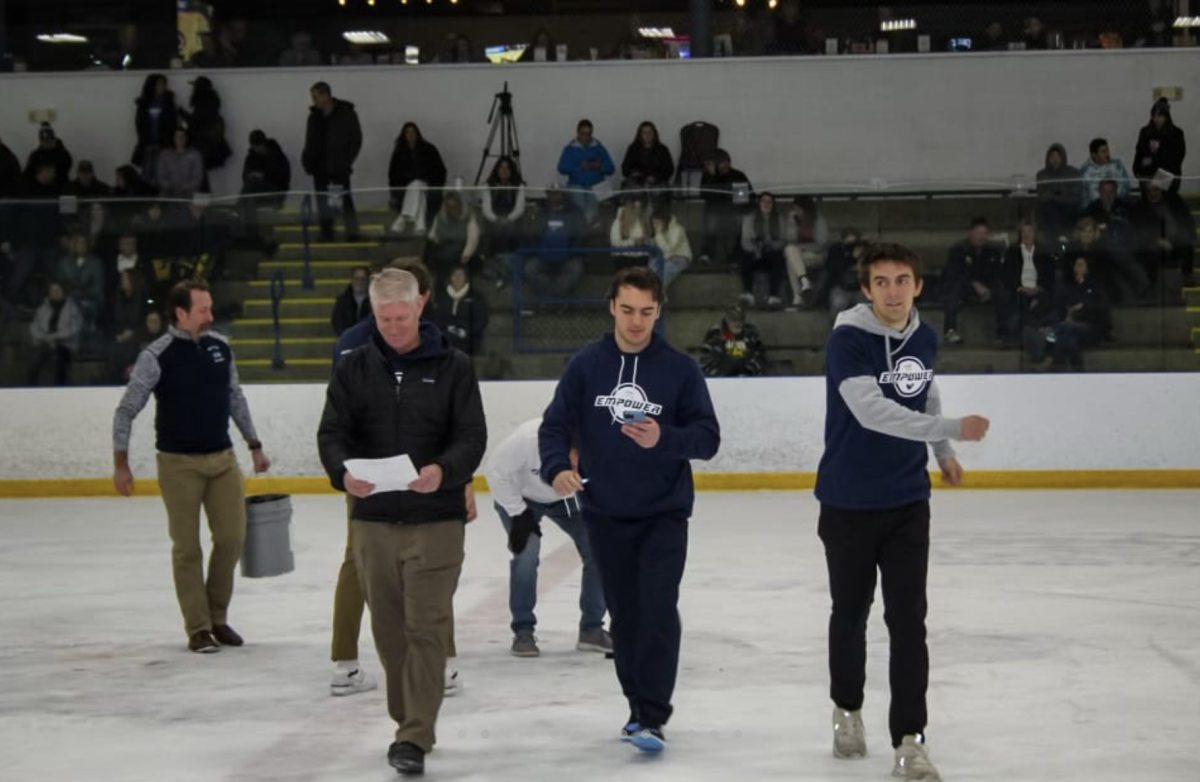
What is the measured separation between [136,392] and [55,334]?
6.24 meters

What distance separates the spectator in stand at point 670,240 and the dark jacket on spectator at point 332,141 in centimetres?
514

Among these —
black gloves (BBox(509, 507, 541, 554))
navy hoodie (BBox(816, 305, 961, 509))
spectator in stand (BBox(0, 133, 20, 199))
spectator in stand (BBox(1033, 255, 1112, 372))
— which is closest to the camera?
navy hoodie (BBox(816, 305, 961, 509))

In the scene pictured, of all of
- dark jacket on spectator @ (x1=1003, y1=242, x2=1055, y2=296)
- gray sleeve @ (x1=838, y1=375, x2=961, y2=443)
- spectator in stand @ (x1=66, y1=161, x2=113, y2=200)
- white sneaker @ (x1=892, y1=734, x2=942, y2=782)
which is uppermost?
spectator in stand @ (x1=66, y1=161, x2=113, y2=200)

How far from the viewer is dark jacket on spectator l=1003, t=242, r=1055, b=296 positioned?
40.8 ft

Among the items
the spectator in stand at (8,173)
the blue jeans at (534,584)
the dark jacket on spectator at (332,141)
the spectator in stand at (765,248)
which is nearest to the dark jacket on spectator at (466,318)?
the spectator in stand at (765,248)

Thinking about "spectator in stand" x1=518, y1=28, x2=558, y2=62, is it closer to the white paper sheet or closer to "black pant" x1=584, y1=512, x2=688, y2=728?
"black pant" x1=584, y1=512, x2=688, y2=728

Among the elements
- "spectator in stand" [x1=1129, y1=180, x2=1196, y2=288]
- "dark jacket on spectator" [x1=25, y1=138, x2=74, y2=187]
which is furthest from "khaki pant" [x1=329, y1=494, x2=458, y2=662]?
"dark jacket on spectator" [x1=25, y1=138, x2=74, y2=187]

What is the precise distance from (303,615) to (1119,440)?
21.9ft

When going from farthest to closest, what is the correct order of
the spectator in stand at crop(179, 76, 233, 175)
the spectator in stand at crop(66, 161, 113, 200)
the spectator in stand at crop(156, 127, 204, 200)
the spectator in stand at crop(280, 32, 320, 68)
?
the spectator in stand at crop(280, 32, 320, 68) < the spectator in stand at crop(179, 76, 233, 175) < the spectator in stand at crop(156, 127, 204, 200) < the spectator in stand at crop(66, 161, 113, 200)

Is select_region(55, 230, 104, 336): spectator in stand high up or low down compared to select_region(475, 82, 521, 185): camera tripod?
down

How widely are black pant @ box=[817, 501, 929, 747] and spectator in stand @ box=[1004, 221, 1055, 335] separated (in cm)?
782

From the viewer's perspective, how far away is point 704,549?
965cm

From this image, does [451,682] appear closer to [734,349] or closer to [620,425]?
[620,425]

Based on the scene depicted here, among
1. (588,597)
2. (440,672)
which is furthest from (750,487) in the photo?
(440,672)
